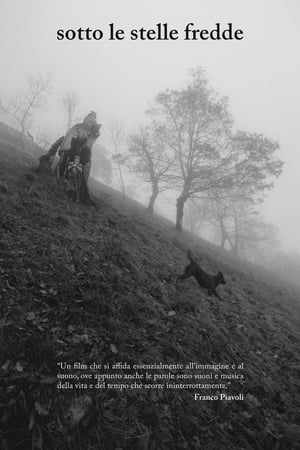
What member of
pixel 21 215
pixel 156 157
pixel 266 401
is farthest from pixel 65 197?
pixel 156 157

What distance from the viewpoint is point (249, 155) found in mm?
18219

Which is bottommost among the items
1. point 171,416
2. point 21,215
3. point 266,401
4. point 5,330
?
point 266,401

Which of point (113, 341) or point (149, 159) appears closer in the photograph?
point (113, 341)

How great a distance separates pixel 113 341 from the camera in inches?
154

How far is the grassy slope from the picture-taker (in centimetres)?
275

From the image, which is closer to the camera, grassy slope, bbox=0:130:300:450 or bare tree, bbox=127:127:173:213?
grassy slope, bbox=0:130:300:450

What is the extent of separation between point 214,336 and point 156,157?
22.4 meters

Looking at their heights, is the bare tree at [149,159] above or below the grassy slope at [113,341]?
above

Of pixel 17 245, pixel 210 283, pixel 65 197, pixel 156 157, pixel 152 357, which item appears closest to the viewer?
pixel 152 357

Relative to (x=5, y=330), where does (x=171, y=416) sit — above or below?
below

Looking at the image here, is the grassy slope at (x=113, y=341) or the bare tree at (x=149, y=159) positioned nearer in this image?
the grassy slope at (x=113, y=341)

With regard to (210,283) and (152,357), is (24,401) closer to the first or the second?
(152,357)

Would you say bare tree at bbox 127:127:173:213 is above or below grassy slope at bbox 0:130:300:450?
above

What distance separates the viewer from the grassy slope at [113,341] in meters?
2.75
